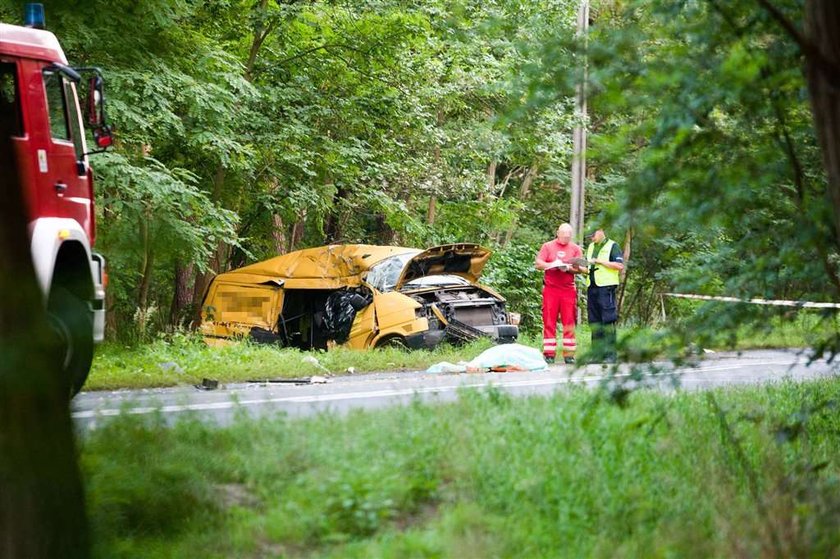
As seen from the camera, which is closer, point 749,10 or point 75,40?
point 749,10

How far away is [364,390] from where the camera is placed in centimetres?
1057

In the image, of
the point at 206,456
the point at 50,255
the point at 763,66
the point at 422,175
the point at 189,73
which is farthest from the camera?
the point at 422,175

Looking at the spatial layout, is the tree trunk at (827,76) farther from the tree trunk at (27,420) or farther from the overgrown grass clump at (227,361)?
the overgrown grass clump at (227,361)

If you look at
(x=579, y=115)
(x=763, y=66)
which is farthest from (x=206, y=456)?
(x=579, y=115)

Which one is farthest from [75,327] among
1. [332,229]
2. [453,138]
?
[332,229]

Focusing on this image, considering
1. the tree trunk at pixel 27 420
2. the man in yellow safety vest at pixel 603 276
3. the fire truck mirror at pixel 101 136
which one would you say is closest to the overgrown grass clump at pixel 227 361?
the man in yellow safety vest at pixel 603 276

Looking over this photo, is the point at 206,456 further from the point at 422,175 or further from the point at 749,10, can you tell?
the point at 422,175

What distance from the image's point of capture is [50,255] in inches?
301

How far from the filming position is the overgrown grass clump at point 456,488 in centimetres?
493

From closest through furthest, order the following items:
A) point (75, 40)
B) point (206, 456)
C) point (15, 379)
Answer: point (15, 379) < point (206, 456) < point (75, 40)

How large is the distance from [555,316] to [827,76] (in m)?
10.8

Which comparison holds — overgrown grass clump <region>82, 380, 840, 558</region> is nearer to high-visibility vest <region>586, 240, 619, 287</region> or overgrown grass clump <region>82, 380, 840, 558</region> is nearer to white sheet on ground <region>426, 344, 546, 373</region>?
white sheet on ground <region>426, 344, 546, 373</region>

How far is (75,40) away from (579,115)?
1078 cm

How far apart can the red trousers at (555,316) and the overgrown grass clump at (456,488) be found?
7.44 metres
